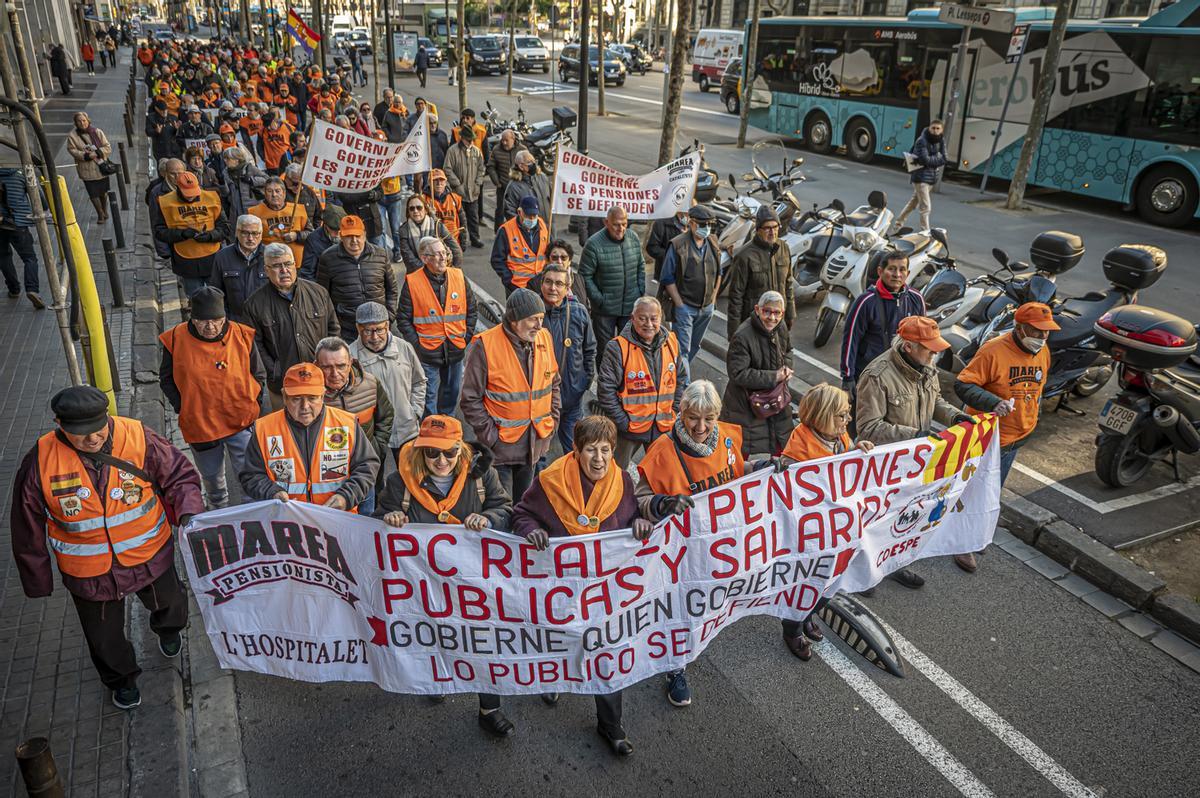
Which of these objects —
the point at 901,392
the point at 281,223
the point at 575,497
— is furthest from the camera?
the point at 281,223

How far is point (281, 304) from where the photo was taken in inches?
249

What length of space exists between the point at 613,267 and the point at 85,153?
10162mm

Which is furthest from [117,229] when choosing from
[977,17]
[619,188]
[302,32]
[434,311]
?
[977,17]

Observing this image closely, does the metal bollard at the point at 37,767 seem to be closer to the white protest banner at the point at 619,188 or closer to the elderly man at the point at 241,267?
the elderly man at the point at 241,267

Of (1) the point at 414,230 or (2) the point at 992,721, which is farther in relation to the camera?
(1) the point at 414,230

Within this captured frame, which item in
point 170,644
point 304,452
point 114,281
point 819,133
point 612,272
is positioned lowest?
point 170,644

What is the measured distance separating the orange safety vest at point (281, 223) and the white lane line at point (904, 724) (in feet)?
22.2

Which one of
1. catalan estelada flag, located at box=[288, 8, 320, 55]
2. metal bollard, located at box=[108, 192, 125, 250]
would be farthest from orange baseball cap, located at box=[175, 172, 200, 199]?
catalan estelada flag, located at box=[288, 8, 320, 55]

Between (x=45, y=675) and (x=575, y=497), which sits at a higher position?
(x=575, y=497)

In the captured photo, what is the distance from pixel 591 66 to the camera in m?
A: 40.9

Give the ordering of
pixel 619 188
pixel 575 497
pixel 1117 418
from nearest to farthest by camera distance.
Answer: pixel 575 497
pixel 1117 418
pixel 619 188

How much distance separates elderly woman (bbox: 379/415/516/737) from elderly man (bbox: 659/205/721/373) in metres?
3.94

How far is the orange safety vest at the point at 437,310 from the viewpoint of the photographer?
680 cm

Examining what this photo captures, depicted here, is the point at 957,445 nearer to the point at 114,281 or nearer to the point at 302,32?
the point at 114,281
